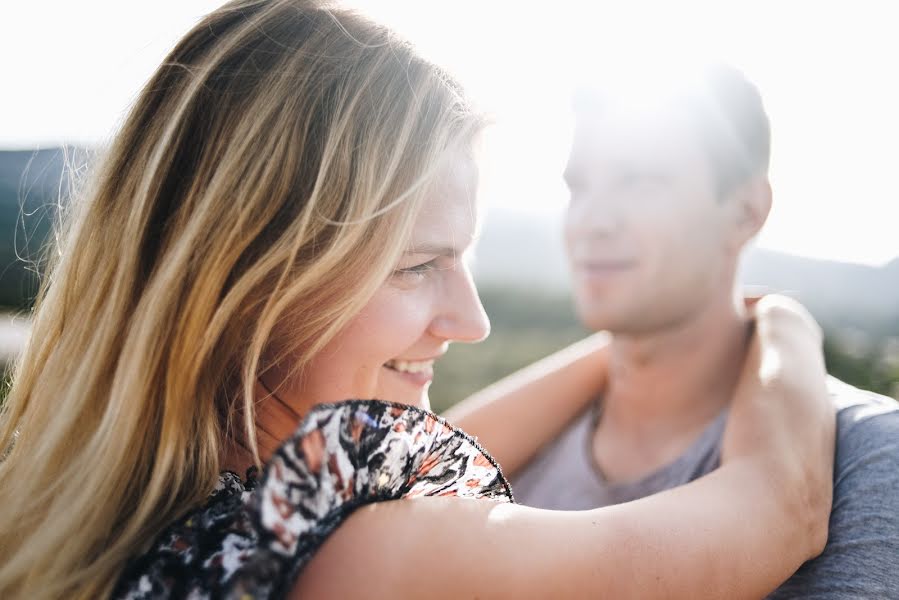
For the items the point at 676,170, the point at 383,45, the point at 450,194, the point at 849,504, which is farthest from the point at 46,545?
the point at 676,170

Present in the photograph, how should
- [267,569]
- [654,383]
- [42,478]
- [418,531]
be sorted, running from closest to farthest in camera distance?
[267,569] → [418,531] → [42,478] → [654,383]

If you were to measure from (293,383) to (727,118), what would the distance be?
2133 millimetres

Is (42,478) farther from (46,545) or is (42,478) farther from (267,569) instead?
(267,569)

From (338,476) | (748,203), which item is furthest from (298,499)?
(748,203)

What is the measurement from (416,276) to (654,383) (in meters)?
1.42

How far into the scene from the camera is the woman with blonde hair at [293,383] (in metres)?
1.20

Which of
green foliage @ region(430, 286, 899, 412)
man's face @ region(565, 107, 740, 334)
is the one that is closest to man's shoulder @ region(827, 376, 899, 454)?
man's face @ region(565, 107, 740, 334)

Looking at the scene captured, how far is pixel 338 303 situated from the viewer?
1.52 m

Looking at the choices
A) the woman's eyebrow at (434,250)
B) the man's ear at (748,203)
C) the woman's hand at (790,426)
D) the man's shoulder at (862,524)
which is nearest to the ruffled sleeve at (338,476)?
the woman's eyebrow at (434,250)

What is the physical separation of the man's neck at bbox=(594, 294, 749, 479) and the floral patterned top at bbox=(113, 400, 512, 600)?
4.39 ft

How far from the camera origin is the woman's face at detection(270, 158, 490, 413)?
1590 mm

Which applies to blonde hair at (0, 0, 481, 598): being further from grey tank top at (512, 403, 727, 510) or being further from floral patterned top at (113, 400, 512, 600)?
grey tank top at (512, 403, 727, 510)

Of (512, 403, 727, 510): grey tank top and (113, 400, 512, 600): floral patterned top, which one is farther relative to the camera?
(512, 403, 727, 510): grey tank top

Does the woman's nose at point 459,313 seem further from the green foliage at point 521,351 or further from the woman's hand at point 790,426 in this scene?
the green foliage at point 521,351
